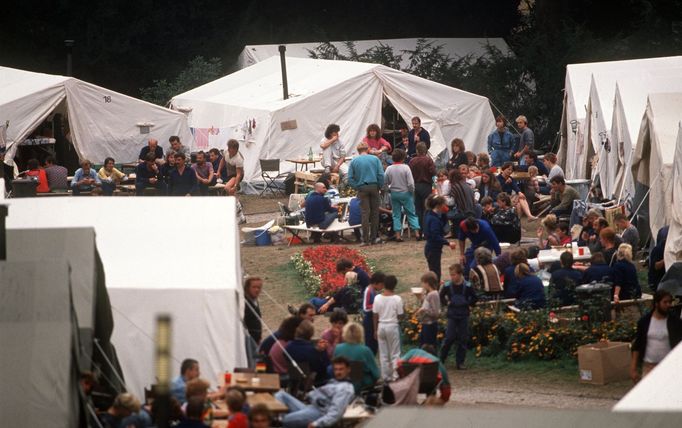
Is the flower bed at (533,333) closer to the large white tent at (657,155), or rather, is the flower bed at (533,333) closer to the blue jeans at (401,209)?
the large white tent at (657,155)

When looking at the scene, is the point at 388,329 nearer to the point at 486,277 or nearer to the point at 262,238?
the point at 486,277

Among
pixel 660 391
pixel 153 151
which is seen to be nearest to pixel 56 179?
pixel 153 151

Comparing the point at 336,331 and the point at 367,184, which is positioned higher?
the point at 367,184

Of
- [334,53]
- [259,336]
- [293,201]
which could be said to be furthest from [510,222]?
[334,53]

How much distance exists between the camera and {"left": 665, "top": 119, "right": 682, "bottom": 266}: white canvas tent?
16.1 meters

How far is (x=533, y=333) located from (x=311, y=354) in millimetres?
3182

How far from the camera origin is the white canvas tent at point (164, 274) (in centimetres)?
1161

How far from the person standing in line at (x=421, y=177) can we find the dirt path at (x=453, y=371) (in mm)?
561

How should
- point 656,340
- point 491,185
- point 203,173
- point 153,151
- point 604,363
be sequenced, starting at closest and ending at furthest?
point 656,340 < point 604,363 < point 491,185 < point 203,173 < point 153,151

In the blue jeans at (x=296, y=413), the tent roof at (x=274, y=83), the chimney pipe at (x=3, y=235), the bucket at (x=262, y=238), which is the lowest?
the blue jeans at (x=296, y=413)

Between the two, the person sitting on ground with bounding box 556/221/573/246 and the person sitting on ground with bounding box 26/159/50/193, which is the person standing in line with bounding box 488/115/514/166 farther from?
the person sitting on ground with bounding box 26/159/50/193

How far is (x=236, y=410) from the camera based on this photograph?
1004cm

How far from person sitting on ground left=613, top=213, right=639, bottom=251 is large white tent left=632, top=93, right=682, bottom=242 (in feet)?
1.32

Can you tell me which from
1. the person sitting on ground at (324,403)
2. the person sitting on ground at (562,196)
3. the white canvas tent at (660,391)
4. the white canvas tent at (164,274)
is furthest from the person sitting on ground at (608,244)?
the white canvas tent at (660,391)
